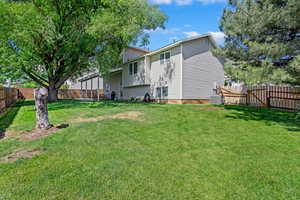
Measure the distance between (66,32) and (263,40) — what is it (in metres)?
14.4

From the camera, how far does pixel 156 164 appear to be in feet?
15.2

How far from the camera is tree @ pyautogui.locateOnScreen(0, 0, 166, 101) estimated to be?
48.1ft

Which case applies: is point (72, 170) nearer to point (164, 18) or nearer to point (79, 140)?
point (79, 140)

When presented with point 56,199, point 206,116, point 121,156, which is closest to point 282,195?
point 121,156

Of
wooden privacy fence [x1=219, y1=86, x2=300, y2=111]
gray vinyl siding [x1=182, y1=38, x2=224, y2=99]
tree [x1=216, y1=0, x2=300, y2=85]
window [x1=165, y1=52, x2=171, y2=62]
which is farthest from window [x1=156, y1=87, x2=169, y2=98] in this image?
tree [x1=216, y1=0, x2=300, y2=85]

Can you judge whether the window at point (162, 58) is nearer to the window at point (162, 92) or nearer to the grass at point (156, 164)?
the window at point (162, 92)

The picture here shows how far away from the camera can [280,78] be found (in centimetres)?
775

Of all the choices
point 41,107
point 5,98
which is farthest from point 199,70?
point 5,98

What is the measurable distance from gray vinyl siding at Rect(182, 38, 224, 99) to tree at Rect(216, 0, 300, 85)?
603 cm

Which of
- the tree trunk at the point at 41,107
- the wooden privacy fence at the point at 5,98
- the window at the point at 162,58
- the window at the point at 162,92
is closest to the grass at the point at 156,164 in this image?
the tree trunk at the point at 41,107

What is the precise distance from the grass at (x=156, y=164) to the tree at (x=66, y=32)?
10.1 metres

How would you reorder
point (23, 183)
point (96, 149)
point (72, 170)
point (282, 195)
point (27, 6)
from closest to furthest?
point (282, 195) < point (23, 183) < point (72, 170) < point (96, 149) < point (27, 6)

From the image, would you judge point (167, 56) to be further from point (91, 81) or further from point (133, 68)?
point (91, 81)

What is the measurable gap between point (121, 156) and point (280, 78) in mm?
6490
